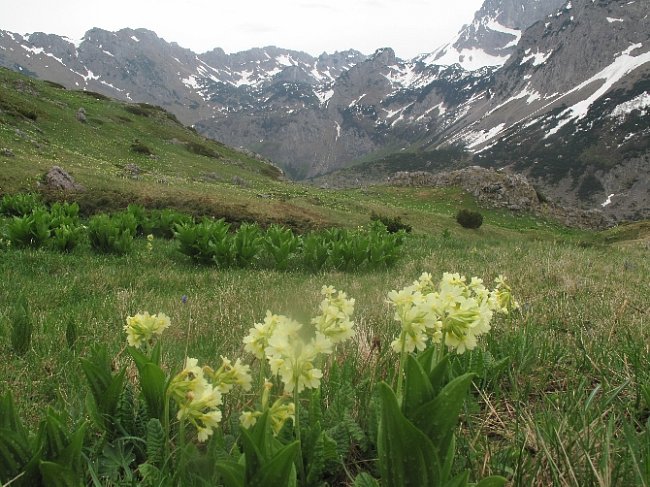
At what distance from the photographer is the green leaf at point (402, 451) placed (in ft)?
4.31

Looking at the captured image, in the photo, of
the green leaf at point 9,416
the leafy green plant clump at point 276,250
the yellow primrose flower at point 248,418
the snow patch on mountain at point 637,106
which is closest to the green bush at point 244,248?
the leafy green plant clump at point 276,250

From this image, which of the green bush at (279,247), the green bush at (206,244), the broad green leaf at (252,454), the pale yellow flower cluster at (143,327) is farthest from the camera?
the green bush at (279,247)

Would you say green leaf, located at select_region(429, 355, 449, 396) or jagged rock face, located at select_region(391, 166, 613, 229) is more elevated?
green leaf, located at select_region(429, 355, 449, 396)

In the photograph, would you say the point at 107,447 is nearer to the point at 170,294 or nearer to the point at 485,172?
the point at 170,294

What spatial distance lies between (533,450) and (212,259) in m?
8.78

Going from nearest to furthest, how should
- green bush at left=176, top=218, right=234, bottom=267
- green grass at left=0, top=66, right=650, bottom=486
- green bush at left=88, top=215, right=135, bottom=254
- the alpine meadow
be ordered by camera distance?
the alpine meadow, green grass at left=0, top=66, right=650, bottom=486, green bush at left=176, top=218, right=234, bottom=267, green bush at left=88, top=215, right=135, bottom=254

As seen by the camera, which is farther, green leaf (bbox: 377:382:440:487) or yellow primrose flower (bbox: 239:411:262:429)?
yellow primrose flower (bbox: 239:411:262:429)

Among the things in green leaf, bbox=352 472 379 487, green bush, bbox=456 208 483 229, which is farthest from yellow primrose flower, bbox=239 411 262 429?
green bush, bbox=456 208 483 229

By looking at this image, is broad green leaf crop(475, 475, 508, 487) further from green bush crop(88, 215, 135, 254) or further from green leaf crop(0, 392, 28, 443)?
green bush crop(88, 215, 135, 254)

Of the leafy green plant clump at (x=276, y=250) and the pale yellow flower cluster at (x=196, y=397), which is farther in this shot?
the leafy green plant clump at (x=276, y=250)

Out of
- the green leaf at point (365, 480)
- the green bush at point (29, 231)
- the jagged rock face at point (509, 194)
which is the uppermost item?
the green leaf at point (365, 480)

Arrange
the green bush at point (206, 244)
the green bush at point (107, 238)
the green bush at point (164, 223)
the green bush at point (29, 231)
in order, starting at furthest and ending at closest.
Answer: the green bush at point (164, 223) < the green bush at point (107, 238) < the green bush at point (206, 244) < the green bush at point (29, 231)

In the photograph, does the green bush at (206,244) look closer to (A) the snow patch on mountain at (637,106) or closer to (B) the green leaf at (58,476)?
(B) the green leaf at (58,476)

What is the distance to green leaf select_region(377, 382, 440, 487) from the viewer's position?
4.31ft
